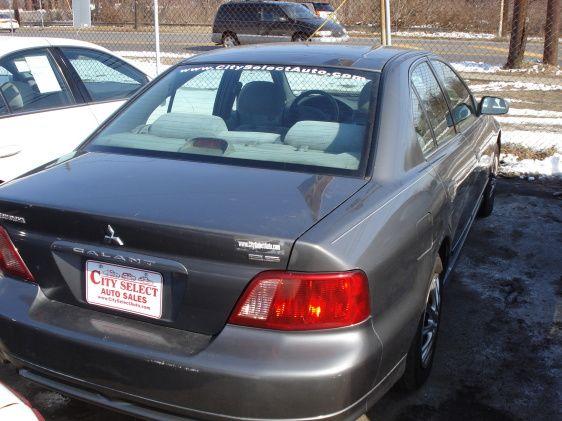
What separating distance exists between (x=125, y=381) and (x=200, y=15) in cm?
2704

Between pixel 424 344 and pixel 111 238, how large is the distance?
170 centimetres

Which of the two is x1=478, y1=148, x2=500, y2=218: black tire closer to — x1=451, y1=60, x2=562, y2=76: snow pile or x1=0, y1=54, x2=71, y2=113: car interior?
x1=0, y1=54, x2=71, y2=113: car interior

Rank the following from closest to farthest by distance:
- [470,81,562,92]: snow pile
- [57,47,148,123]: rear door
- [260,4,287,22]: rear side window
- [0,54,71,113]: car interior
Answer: [0,54,71,113]: car interior
[57,47,148,123]: rear door
[470,81,562,92]: snow pile
[260,4,287,22]: rear side window

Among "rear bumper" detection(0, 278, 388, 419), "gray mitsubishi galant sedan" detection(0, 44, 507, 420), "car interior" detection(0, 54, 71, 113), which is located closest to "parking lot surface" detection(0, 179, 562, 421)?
"gray mitsubishi galant sedan" detection(0, 44, 507, 420)

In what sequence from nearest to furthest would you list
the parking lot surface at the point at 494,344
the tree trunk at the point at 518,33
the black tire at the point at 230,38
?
1. the parking lot surface at the point at 494,344
2. the tree trunk at the point at 518,33
3. the black tire at the point at 230,38

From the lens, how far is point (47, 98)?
17.7 feet

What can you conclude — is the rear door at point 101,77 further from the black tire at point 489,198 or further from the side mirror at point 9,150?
the black tire at point 489,198

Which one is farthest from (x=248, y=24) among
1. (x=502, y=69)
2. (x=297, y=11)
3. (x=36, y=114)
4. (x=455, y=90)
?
(x=455, y=90)

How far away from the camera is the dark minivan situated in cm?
2183

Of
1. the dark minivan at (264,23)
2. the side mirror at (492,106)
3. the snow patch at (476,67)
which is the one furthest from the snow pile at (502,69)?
the side mirror at (492,106)

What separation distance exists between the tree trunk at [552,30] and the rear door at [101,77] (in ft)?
37.8

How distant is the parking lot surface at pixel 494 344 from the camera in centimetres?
321

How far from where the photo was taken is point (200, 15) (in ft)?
91.2

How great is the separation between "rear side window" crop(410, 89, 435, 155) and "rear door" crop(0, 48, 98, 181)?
9.85ft
